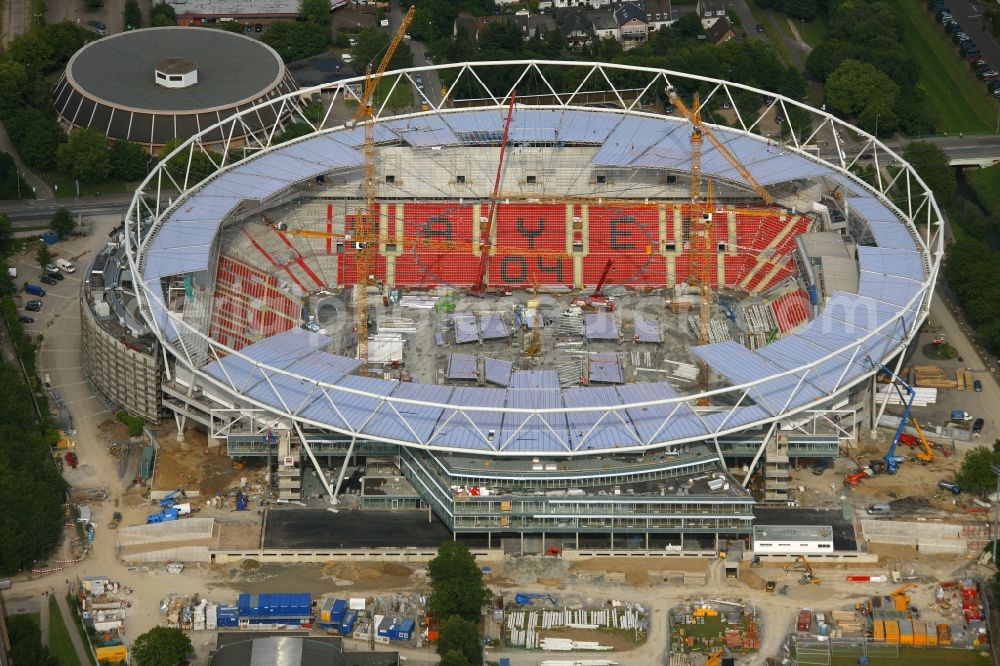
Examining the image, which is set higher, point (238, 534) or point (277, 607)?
point (238, 534)

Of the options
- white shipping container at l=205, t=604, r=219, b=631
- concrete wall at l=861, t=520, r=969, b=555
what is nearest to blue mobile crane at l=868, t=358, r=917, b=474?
concrete wall at l=861, t=520, r=969, b=555

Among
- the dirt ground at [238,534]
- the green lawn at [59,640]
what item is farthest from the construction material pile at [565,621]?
the green lawn at [59,640]

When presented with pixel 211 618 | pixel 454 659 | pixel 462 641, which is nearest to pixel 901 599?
pixel 462 641

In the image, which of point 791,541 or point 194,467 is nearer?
point 791,541

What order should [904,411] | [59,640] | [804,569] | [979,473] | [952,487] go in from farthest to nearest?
[904,411] → [952,487] → [979,473] → [804,569] → [59,640]

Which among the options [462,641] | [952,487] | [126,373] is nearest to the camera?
[462,641]

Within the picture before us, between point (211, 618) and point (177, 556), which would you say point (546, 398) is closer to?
point (177, 556)

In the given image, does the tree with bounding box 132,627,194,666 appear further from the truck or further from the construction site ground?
the truck
